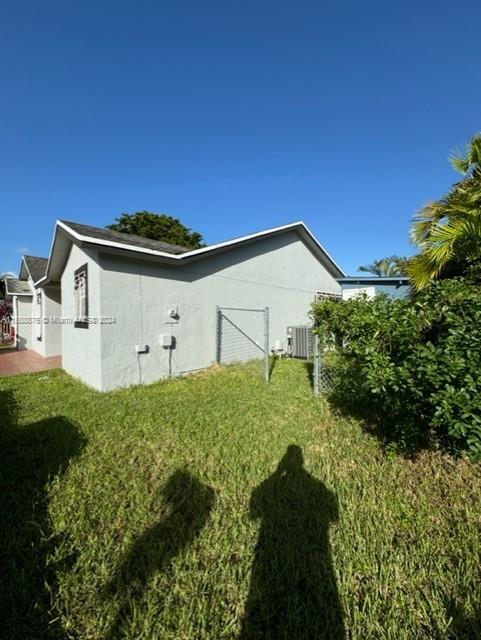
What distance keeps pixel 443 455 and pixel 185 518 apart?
113 inches

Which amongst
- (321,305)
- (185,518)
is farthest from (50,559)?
(321,305)

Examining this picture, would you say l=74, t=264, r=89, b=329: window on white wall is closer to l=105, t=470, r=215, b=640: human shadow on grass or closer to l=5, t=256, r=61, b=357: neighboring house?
Answer: l=5, t=256, r=61, b=357: neighboring house

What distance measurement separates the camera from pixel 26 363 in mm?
10211

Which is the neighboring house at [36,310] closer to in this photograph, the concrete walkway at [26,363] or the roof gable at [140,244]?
the concrete walkway at [26,363]

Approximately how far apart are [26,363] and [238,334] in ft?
24.7

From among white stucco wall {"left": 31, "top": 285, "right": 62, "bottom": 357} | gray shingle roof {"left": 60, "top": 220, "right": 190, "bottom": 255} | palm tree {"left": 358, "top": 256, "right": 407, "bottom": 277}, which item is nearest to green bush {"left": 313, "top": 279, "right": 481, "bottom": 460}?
gray shingle roof {"left": 60, "top": 220, "right": 190, "bottom": 255}

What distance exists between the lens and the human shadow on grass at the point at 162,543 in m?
1.72

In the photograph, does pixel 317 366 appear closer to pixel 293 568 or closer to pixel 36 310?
pixel 293 568

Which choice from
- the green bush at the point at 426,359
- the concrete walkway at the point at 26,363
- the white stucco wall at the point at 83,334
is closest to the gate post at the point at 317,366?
the green bush at the point at 426,359

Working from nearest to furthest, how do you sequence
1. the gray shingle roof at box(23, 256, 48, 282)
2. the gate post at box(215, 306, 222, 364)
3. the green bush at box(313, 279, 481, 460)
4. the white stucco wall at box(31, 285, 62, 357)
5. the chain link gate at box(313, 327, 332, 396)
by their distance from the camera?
the green bush at box(313, 279, 481, 460), the chain link gate at box(313, 327, 332, 396), the gate post at box(215, 306, 222, 364), the white stucco wall at box(31, 285, 62, 357), the gray shingle roof at box(23, 256, 48, 282)

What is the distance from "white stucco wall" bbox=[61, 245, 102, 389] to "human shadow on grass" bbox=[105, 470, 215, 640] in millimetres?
4457

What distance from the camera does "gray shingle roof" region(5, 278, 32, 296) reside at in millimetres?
14152

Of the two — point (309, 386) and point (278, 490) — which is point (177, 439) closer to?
point (278, 490)

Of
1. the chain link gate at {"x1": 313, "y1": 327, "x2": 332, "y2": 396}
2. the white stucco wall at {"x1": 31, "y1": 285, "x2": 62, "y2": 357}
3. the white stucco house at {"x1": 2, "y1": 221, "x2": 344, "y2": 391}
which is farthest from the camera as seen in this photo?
the white stucco wall at {"x1": 31, "y1": 285, "x2": 62, "y2": 357}
